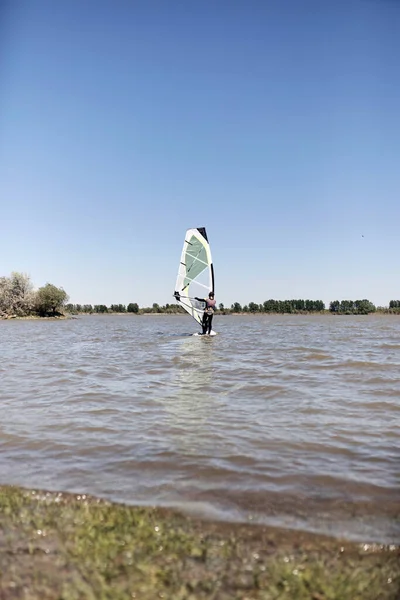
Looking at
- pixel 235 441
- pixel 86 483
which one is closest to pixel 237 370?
pixel 235 441

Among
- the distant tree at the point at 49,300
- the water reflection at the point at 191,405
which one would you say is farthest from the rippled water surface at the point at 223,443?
the distant tree at the point at 49,300

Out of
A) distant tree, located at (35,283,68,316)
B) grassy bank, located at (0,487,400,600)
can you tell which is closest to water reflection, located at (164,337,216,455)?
grassy bank, located at (0,487,400,600)

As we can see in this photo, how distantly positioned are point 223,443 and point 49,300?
232 feet

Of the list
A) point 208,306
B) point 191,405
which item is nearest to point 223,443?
point 191,405

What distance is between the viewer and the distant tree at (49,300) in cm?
7069

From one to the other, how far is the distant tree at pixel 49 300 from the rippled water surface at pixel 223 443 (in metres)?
65.0

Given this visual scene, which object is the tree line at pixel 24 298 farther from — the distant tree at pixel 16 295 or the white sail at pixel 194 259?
the white sail at pixel 194 259

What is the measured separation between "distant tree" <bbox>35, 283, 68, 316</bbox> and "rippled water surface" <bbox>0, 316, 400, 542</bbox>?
64980 millimetres

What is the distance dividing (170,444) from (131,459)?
55cm

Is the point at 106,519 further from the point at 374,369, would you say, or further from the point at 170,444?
the point at 374,369

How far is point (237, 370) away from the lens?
9.60 metres

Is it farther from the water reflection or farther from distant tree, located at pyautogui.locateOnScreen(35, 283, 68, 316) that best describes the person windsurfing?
distant tree, located at pyautogui.locateOnScreen(35, 283, 68, 316)

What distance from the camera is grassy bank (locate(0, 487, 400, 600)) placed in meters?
1.92

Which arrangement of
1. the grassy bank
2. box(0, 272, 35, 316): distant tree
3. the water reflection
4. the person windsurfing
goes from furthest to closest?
box(0, 272, 35, 316): distant tree → the person windsurfing → the water reflection → the grassy bank
